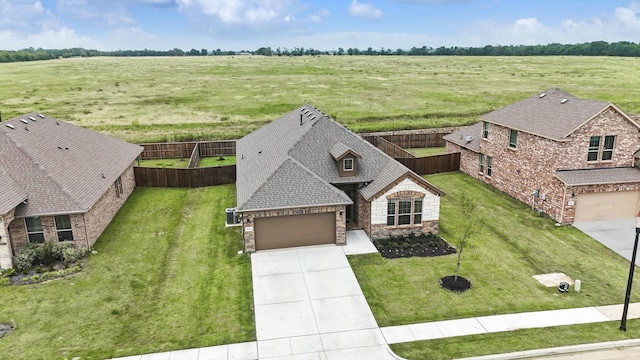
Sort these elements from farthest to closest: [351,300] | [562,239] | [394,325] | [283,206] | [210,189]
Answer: [210,189], [562,239], [283,206], [351,300], [394,325]

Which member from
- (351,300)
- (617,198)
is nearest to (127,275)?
(351,300)

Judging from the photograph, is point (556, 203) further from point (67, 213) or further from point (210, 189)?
point (67, 213)

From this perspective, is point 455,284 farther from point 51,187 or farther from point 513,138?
point 51,187

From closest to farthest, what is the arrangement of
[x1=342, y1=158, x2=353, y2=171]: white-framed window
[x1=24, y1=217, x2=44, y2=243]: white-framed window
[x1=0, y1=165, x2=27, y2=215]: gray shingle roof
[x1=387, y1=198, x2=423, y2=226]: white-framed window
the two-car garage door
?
[x1=0, y1=165, x2=27, y2=215]: gray shingle roof
[x1=24, y1=217, x2=44, y2=243]: white-framed window
the two-car garage door
[x1=387, y1=198, x2=423, y2=226]: white-framed window
[x1=342, y1=158, x2=353, y2=171]: white-framed window

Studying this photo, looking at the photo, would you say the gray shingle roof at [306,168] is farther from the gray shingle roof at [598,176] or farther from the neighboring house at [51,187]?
the gray shingle roof at [598,176]

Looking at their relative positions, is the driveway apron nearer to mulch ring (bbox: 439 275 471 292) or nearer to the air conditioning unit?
mulch ring (bbox: 439 275 471 292)

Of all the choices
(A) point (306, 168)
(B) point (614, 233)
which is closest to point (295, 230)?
(A) point (306, 168)

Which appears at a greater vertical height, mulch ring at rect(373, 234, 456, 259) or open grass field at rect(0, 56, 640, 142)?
open grass field at rect(0, 56, 640, 142)

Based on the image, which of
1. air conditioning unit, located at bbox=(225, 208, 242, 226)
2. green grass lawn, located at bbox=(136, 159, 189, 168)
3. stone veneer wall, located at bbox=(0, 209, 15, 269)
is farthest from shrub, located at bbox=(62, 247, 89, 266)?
green grass lawn, located at bbox=(136, 159, 189, 168)
